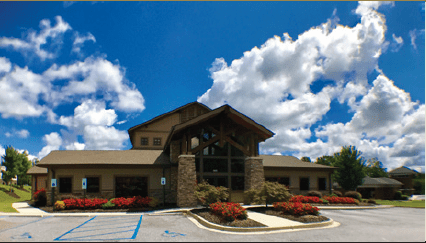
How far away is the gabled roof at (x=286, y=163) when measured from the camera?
26.9m

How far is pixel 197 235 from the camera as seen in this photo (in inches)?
437

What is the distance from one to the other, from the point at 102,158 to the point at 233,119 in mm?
10942

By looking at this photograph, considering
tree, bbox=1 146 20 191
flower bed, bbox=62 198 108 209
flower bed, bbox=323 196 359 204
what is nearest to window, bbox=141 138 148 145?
flower bed, bbox=62 198 108 209

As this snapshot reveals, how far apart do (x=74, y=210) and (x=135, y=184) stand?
465cm

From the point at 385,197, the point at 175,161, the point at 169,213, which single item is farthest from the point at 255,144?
the point at 385,197

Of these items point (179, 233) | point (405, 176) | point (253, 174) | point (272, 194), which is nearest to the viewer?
point (179, 233)

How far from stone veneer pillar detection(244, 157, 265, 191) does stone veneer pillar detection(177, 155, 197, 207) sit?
4.02 meters

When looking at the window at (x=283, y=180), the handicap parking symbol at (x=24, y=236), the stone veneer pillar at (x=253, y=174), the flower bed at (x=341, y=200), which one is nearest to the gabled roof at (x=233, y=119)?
the stone veneer pillar at (x=253, y=174)

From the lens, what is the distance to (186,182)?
20219 millimetres

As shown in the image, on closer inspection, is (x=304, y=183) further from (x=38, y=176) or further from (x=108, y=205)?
(x=38, y=176)

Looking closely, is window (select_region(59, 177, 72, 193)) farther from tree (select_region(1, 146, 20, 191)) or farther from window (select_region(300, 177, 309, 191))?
tree (select_region(1, 146, 20, 191))

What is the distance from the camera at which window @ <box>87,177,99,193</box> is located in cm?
2193

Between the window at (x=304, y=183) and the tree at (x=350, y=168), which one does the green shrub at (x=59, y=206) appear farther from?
the tree at (x=350, y=168)

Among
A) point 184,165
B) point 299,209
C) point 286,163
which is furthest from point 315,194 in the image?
point 184,165
